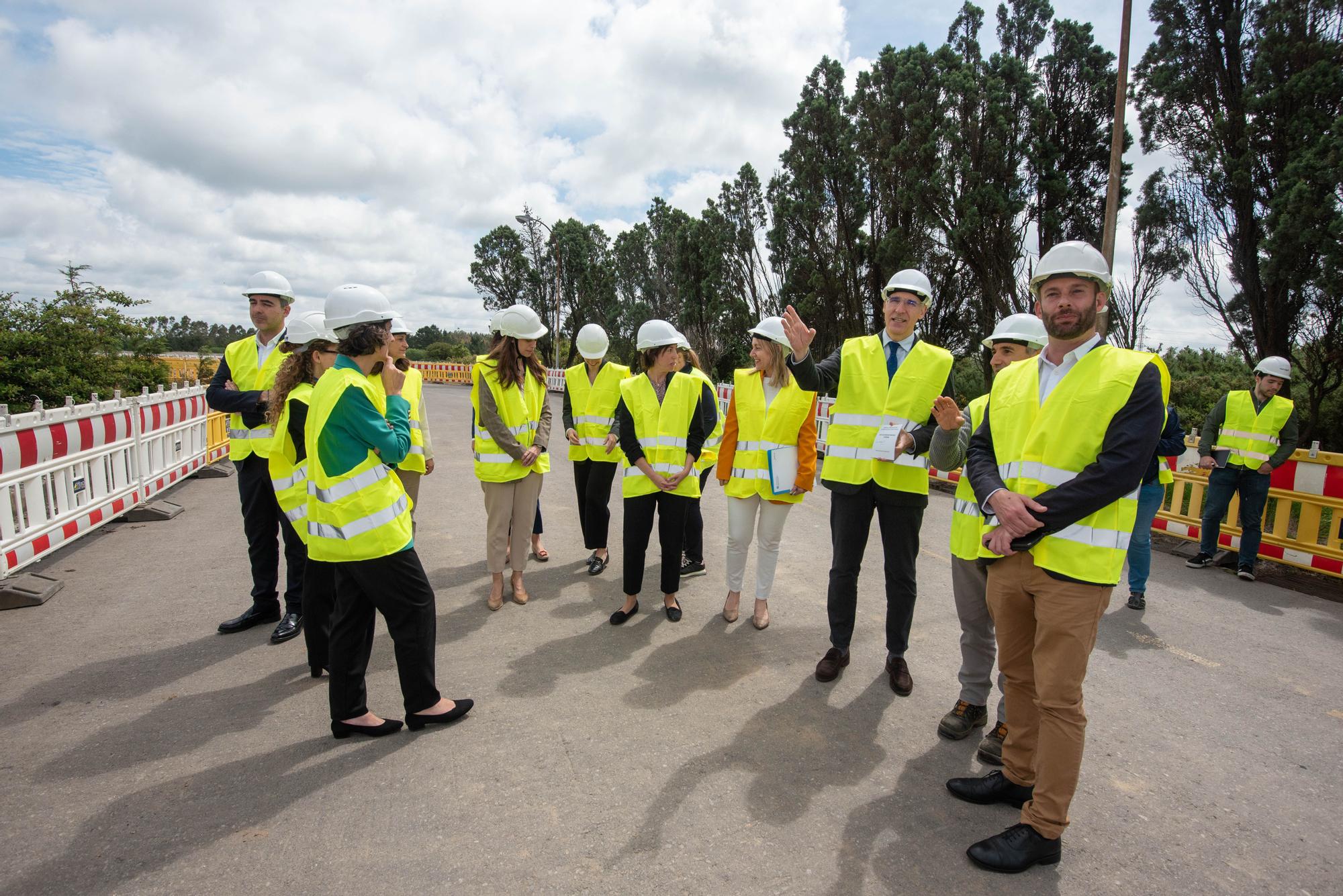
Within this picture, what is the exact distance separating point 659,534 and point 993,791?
8.36 feet

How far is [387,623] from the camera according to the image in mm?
3211

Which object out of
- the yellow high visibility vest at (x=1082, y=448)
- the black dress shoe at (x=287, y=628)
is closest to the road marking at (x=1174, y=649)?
the yellow high visibility vest at (x=1082, y=448)

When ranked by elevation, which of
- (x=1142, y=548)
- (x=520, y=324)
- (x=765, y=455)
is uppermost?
(x=520, y=324)

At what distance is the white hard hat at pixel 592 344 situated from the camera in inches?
231

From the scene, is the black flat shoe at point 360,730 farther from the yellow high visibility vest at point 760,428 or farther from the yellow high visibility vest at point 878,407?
the yellow high visibility vest at point 878,407

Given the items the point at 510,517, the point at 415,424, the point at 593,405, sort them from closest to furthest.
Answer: the point at 415,424 < the point at 510,517 < the point at 593,405

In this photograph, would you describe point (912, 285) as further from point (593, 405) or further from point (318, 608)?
point (318, 608)

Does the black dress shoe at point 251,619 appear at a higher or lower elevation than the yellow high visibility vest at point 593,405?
lower

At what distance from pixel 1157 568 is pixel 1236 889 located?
5132 millimetres

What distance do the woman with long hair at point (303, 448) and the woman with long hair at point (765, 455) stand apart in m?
2.43

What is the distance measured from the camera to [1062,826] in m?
2.46

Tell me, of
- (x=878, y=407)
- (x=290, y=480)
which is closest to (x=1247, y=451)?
(x=878, y=407)

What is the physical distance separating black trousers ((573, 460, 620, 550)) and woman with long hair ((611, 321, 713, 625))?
953mm

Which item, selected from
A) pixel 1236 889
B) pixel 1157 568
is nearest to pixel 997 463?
pixel 1236 889
